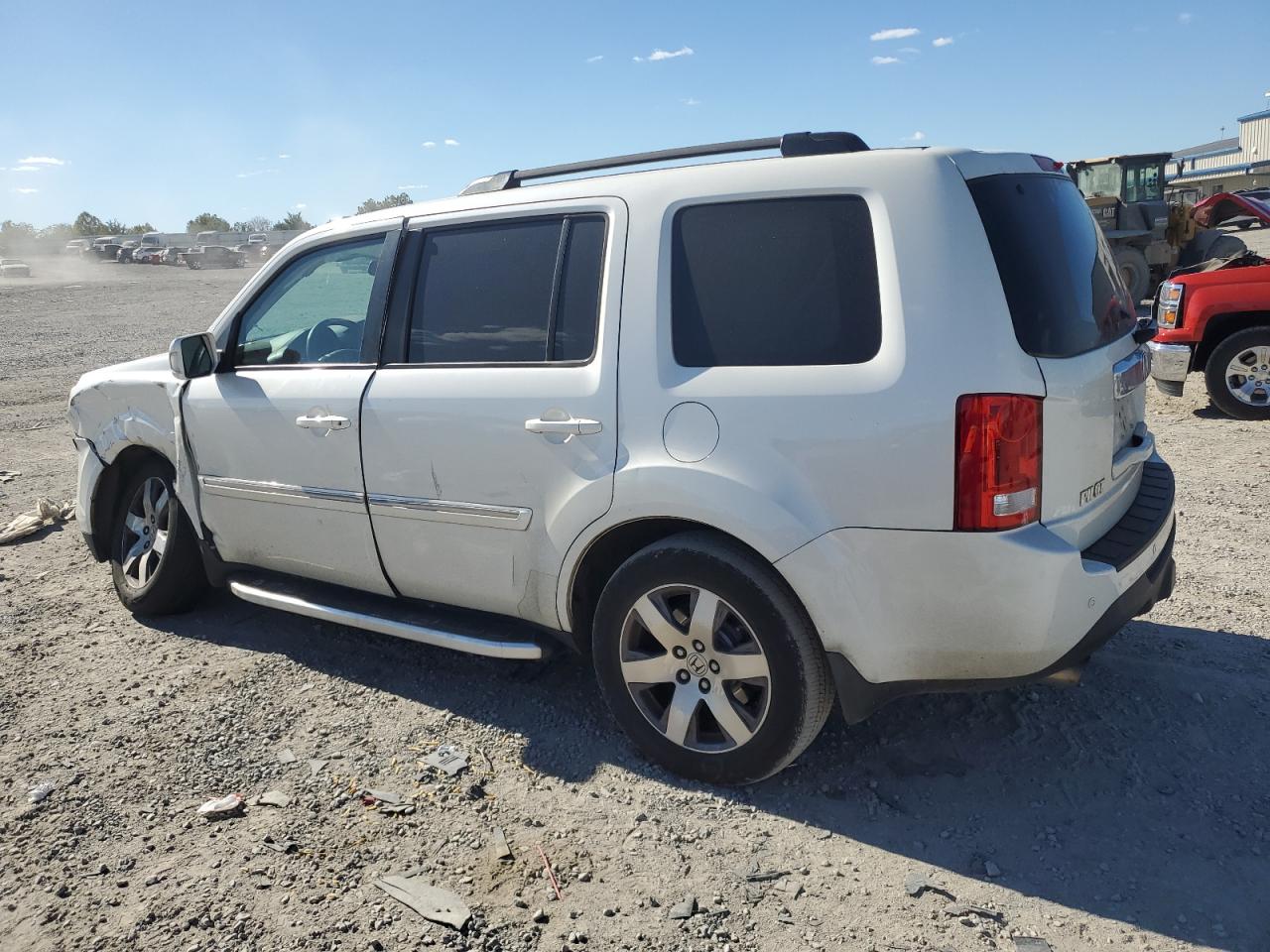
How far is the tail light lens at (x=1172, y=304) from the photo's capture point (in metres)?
8.33

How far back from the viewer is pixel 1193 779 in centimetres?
312

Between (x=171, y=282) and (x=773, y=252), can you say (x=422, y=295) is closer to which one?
(x=773, y=252)

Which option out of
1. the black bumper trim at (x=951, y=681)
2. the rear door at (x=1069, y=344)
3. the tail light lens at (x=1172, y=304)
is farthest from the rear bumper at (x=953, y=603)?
the tail light lens at (x=1172, y=304)

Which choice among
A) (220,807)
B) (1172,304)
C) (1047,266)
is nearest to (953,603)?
(1047,266)

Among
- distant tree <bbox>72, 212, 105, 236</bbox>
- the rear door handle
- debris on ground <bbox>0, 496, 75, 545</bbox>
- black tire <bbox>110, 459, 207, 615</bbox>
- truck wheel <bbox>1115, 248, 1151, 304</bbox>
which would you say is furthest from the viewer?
distant tree <bbox>72, 212, 105, 236</bbox>

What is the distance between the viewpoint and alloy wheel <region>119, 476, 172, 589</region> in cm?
479

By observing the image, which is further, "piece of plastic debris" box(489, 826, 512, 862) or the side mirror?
the side mirror

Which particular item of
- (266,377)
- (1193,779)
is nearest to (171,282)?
(266,377)

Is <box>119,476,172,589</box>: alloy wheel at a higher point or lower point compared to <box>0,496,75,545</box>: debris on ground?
higher

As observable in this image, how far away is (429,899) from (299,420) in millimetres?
1960

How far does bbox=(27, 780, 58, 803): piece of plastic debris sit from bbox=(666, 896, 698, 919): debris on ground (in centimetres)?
219

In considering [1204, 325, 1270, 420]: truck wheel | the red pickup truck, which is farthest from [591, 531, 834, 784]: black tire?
[1204, 325, 1270, 420]: truck wheel

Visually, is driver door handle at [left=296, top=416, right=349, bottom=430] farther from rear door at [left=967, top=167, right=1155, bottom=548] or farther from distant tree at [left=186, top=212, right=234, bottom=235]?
distant tree at [left=186, top=212, right=234, bottom=235]

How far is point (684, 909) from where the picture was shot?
266cm
